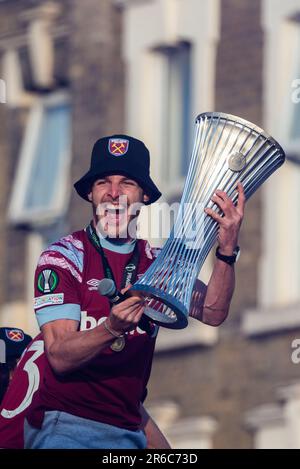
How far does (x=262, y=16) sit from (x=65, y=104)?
3086 mm

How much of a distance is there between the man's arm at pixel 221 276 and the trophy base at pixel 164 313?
31 cm

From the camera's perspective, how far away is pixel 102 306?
8375 millimetres

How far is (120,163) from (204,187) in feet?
1.17

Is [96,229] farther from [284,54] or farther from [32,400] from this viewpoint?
[284,54]

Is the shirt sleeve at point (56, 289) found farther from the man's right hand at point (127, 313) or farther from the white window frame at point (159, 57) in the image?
the white window frame at point (159, 57)

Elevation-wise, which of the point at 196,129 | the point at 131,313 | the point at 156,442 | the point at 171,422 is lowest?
the point at 171,422

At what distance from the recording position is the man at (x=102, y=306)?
8320 mm

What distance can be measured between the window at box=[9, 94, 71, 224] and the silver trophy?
10.9m

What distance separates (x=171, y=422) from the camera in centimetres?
1736

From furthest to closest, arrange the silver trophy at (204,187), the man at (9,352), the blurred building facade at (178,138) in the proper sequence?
the blurred building facade at (178,138), the man at (9,352), the silver trophy at (204,187)

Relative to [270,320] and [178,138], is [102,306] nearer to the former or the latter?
[270,320]

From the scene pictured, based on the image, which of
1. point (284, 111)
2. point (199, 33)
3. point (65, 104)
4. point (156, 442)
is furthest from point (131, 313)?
point (65, 104)

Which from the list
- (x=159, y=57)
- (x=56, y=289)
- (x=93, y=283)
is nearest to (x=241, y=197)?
(x=93, y=283)

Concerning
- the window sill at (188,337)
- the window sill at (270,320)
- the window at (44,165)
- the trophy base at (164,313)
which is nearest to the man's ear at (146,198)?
the trophy base at (164,313)
